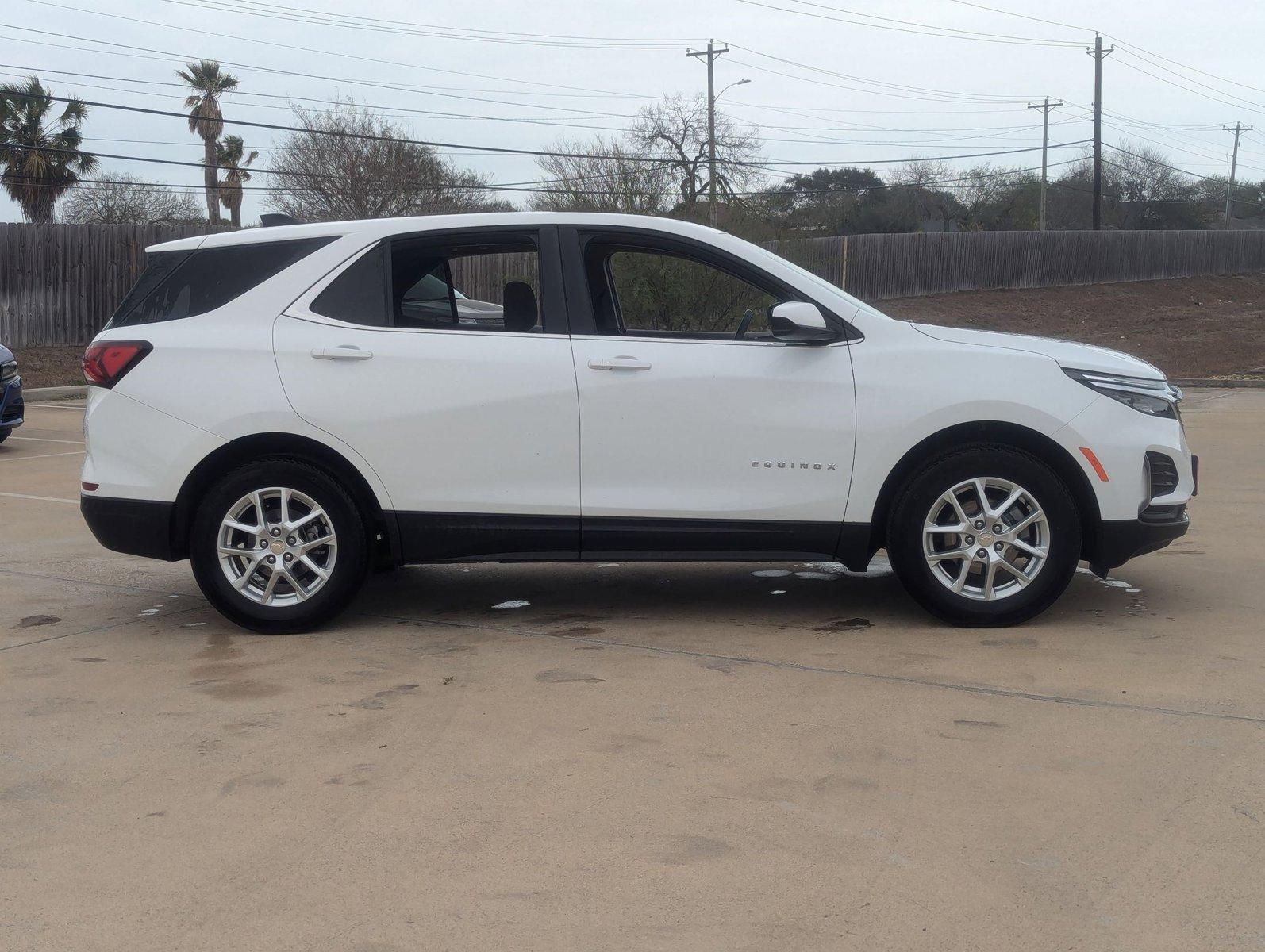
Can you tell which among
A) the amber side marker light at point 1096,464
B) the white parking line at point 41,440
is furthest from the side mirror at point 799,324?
the white parking line at point 41,440

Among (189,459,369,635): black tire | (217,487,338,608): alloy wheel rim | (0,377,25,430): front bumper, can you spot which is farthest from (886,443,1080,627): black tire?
(0,377,25,430): front bumper

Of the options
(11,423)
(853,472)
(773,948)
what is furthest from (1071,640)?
(11,423)

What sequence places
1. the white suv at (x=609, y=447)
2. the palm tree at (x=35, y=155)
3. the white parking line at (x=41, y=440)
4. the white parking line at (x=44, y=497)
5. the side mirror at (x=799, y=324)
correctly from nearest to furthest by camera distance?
the side mirror at (x=799, y=324) → the white suv at (x=609, y=447) → the white parking line at (x=44, y=497) → the white parking line at (x=41, y=440) → the palm tree at (x=35, y=155)

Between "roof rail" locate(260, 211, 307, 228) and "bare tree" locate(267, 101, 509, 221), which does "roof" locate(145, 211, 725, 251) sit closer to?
"roof rail" locate(260, 211, 307, 228)

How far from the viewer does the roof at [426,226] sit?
5.89 metres

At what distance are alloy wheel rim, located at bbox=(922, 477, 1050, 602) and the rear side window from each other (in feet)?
9.63

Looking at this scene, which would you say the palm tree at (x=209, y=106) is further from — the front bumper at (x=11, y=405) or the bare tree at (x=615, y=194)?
the front bumper at (x=11, y=405)

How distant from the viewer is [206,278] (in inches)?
231

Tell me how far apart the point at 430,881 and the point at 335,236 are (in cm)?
341

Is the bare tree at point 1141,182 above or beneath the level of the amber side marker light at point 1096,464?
above

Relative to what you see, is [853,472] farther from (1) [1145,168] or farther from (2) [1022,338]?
(1) [1145,168]

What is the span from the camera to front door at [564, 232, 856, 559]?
5.62 metres

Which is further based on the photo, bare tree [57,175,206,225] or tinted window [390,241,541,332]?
bare tree [57,175,206,225]

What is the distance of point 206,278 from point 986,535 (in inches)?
140
